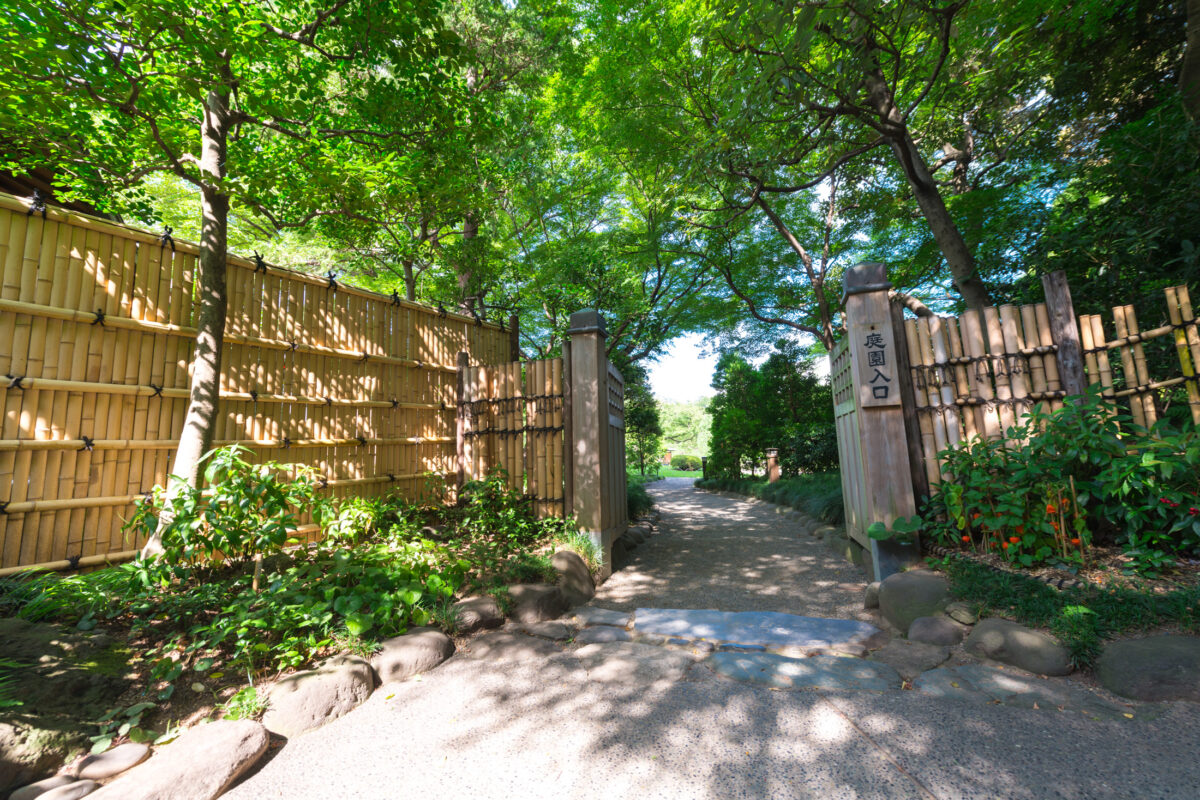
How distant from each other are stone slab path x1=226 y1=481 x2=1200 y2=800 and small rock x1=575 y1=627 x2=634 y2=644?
8cm

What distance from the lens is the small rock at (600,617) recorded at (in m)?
3.46

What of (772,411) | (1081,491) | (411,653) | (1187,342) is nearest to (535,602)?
(411,653)

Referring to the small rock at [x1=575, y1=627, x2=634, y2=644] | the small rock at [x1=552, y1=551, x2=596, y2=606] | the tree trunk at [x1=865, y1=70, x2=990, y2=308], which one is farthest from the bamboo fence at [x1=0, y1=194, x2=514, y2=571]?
the tree trunk at [x1=865, y1=70, x2=990, y2=308]

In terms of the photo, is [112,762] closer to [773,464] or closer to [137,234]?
[137,234]

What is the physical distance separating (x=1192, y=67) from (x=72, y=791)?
8.26 meters

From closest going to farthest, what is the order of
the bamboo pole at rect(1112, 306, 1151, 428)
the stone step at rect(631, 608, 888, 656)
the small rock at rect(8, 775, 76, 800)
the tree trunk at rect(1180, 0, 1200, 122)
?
the small rock at rect(8, 775, 76, 800) → the stone step at rect(631, 608, 888, 656) → the bamboo pole at rect(1112, 306, 1151, 428) → the tree trunk at rect(1180, 0, 1200, 122)

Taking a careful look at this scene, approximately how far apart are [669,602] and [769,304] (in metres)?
7.87

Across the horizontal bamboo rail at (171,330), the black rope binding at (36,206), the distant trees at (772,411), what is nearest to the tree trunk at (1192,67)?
the horizontal bamboo rail at (171,330)

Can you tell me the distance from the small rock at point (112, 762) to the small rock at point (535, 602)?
1929 millimetres

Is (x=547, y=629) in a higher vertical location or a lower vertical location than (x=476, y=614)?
Result: lower

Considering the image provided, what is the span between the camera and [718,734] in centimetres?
203

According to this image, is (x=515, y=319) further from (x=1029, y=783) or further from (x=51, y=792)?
(x=1029, y=783)

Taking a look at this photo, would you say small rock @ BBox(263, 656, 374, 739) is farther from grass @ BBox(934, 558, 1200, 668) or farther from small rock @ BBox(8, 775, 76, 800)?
grass @ BBox(934, 558, 1200, 668)

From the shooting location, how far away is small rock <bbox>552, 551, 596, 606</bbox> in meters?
3.86
